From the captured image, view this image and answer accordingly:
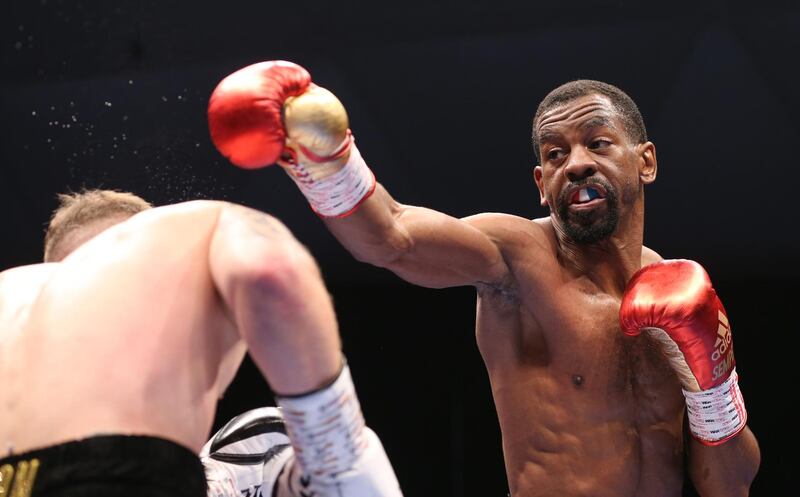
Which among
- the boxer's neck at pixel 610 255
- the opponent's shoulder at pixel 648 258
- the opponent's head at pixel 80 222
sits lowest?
the opponent's shoulder at pixel 648 258

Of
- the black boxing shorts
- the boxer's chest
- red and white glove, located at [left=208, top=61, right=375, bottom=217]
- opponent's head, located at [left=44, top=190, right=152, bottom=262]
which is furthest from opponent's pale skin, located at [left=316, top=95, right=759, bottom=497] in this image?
the black boxing shorts

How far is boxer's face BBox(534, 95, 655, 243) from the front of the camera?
212cm

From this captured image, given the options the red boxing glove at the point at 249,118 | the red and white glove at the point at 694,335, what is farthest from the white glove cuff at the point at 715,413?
the red boxing glove at the point at 249,118

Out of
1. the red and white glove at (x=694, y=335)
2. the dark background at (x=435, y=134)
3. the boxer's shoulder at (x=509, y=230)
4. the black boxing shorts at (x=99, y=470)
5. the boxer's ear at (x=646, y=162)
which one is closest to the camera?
the black boxing shorts at (x=99, y=470)

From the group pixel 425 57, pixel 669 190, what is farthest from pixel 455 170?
pixel 669 190

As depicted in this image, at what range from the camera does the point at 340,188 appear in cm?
163

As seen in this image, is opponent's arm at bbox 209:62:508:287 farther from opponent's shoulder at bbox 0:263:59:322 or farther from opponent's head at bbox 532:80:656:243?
opponent's shoulder at bbox 0:263:59:322

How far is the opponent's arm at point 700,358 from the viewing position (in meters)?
1.91

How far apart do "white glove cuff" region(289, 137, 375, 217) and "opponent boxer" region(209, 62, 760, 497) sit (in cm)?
8

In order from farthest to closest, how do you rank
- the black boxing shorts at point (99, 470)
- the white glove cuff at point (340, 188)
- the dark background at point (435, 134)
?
the dark background at point (435, 134), the white glove cuff at point (340, 188), the black boxing shorts at point (99, 470)

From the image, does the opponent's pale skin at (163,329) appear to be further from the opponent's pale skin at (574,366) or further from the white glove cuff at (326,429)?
the opponent's pale skin at (574,366)

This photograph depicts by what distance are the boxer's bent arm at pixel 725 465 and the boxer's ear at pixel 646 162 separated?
0.64 meters

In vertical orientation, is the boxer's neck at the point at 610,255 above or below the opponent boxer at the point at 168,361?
below

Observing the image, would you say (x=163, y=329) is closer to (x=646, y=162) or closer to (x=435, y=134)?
(x=646, y=162)
